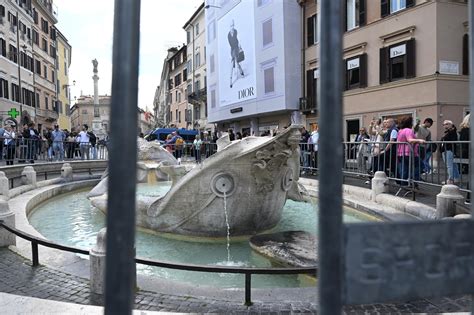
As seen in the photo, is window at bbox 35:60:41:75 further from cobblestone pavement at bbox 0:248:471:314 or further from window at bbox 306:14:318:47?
cobblestone pavement at bbox 0:248:471:314

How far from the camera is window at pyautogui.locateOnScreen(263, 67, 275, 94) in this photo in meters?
28.7

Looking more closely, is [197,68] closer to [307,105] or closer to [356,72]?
[307,105]

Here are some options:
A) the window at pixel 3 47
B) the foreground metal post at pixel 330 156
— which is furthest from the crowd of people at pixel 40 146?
the window at pixel 3 47

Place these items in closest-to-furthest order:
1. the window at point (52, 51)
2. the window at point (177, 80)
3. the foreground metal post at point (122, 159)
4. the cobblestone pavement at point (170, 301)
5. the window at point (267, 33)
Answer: the foreground metal post at point (122, 159) → the cobblestone pavement at point (170, 301) → the window at point (267, 33) → the window at point (52, 51) → the window at point (177, 80)

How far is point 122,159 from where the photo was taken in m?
0.97

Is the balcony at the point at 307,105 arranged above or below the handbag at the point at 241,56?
below

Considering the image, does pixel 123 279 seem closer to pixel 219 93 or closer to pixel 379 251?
pixel 379 251

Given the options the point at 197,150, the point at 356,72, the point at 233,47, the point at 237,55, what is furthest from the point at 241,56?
the point at 197,150

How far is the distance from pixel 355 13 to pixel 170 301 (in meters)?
22.4

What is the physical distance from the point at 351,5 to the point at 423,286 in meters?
24.3

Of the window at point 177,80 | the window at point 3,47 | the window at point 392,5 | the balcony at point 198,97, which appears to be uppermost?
the window at point 177,80

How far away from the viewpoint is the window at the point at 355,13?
22.3m

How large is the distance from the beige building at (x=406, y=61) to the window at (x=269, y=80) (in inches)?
251

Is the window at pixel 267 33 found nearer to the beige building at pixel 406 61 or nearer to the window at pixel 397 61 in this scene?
the beige building at pixel 406 61
